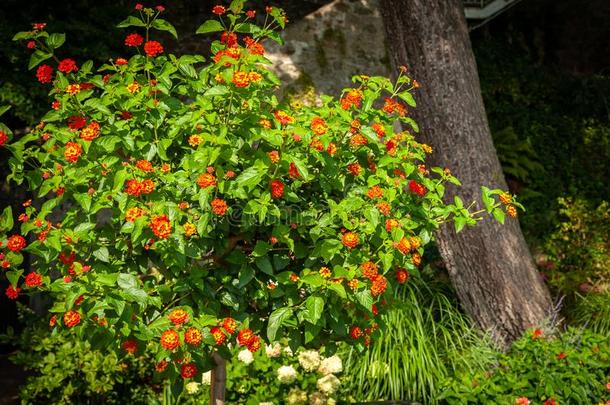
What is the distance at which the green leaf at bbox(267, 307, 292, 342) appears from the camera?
2920 mm

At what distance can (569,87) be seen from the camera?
9703mm

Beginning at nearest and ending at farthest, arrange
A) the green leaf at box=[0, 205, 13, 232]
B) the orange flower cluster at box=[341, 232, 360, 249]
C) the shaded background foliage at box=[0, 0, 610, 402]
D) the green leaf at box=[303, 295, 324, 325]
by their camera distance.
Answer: the green leaf at box=[303, 295, 324, 325], the orange flower cluster at box=[341, 232, 360, 249], the green leaf at box=[0, 205, 13, 232], the shaded background foliage at box=[0, 0, 610, 402]

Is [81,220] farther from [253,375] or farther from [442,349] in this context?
[442,349]

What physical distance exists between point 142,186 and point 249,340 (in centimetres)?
84

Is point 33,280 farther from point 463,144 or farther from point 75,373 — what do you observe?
point 463,144

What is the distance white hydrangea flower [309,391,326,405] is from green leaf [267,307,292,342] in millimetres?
1906

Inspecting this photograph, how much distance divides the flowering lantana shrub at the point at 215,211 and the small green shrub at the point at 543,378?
163cm

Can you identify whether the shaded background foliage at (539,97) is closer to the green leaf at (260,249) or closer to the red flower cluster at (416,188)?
the red flower cluster at (416,188)

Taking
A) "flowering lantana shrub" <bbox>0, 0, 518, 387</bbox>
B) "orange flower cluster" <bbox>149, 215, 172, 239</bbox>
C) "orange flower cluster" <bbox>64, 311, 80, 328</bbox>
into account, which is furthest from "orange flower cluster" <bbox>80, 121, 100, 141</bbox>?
"orange flower cluster" <bbox>64, 311, 80, 328</bbox>

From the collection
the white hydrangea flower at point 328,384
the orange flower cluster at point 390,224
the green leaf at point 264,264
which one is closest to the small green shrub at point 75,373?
the white hydrangea flower at point 328,384

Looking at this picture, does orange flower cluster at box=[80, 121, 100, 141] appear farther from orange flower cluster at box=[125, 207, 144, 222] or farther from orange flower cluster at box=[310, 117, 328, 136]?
orange flower cluster at box=[310, 117, 328, 136]

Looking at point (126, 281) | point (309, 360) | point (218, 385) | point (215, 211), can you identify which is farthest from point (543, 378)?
point (126, 281)

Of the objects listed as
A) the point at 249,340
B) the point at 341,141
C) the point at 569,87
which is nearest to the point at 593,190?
the point at 569,87

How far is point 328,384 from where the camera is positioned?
466cm
